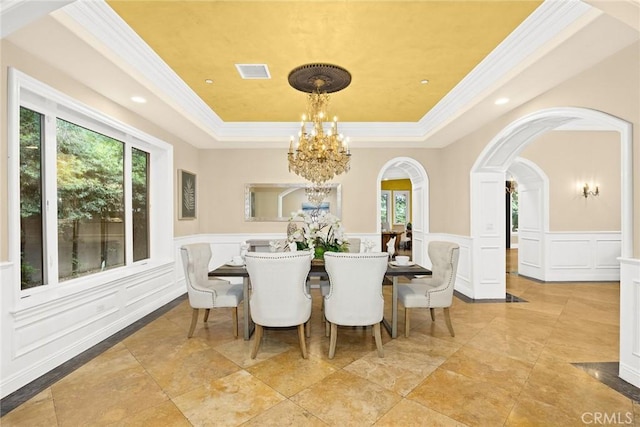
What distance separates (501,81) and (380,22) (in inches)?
58.8

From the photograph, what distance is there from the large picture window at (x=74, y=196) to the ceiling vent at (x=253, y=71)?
1630mm

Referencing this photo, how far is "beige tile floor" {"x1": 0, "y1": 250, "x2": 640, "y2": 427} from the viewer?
202cm

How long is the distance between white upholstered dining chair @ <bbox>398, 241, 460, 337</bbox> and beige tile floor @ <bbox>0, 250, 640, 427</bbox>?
0.33 meters

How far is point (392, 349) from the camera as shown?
3.00 meters

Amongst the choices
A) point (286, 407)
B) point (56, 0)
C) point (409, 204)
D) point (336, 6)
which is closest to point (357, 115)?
point (336, 6)

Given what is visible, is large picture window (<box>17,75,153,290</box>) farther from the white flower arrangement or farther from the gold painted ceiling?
the white flower arrangement

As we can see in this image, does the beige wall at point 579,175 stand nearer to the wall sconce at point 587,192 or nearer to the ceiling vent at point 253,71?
the wall sconce at point 587,192

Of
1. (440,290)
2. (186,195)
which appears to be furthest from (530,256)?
(186,195)

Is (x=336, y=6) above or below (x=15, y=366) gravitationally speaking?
above

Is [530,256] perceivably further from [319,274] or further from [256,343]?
[256,343]

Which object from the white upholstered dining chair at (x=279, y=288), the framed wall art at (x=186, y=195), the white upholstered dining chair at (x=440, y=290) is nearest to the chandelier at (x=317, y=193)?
the framed wall art at (x=186, y=195)

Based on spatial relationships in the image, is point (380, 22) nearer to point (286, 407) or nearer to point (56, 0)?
point (56, 0)

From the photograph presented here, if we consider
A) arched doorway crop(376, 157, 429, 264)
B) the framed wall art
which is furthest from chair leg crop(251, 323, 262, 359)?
arched doorway crop(376, 157, 429, 264)

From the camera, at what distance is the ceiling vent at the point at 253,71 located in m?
3.15
